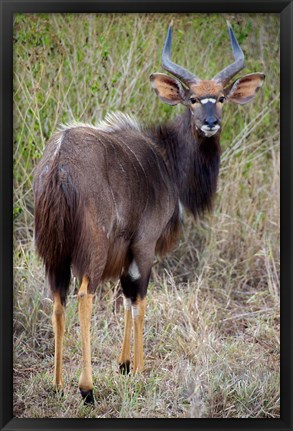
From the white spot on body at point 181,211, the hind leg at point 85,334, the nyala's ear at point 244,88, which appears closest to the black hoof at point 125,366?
the hind leg at point 85,334

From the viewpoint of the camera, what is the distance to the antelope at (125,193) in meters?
4.64

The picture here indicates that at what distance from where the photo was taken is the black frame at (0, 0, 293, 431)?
4.70m

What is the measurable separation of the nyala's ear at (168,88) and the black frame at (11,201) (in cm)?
81

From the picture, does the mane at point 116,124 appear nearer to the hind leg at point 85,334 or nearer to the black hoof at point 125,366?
the hind leg at point 85,334

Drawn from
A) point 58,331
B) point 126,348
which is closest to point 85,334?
point 58,331

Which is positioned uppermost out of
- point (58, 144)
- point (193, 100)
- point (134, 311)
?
point (193, 100)

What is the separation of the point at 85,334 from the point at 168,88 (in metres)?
1.78

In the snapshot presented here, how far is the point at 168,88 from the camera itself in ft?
18.3

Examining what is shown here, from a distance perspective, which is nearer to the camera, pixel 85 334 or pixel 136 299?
pixel 85 334

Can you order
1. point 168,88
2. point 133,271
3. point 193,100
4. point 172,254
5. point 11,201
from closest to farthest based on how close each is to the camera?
point 11,201
point 133,271
point 193,100
point 168,88
point 172,254

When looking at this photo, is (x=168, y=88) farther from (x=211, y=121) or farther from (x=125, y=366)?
(x=125, y=366)

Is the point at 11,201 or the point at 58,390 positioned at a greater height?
the point at 11,201

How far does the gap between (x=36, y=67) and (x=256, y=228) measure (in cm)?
217

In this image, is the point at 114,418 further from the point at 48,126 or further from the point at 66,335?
the point at 48,126
